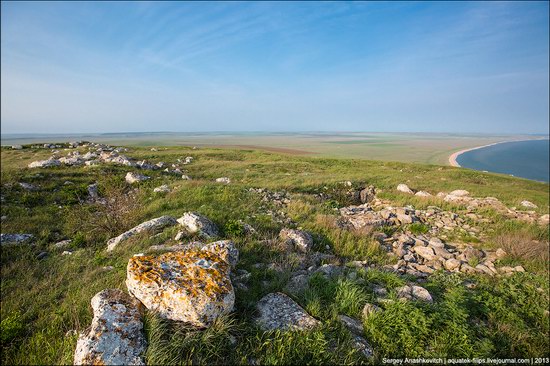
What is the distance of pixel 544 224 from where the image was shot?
36.5 feet

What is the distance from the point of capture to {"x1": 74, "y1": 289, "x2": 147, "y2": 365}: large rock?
2762 millimetres

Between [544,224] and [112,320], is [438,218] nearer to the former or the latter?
[544,224]

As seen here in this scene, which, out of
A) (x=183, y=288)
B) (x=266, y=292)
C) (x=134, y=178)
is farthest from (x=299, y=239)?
(x=134, y=178)

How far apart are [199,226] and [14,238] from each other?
6443 millimetres

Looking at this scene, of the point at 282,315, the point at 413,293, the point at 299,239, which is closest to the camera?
the point at 282,315

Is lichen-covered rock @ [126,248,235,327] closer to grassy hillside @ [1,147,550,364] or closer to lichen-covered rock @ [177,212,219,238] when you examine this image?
grassy hillside @ [1,147,550,364]

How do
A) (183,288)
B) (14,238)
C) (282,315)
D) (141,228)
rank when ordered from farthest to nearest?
(14,238)
(141,228)
(282,315)
(183,288)

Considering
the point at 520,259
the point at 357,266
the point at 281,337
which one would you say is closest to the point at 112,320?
the point at 281,337

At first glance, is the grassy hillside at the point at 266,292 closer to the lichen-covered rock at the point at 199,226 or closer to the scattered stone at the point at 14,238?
the scattered stone at the point at 14,238

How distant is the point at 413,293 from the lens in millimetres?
4801

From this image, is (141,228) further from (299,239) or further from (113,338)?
(113,338)

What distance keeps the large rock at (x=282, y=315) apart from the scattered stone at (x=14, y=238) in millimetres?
8895

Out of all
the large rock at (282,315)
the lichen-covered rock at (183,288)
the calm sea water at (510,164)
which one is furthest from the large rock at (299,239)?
the calm sea water at (510,164)

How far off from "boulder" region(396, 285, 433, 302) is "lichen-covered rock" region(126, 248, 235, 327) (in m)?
3.26
